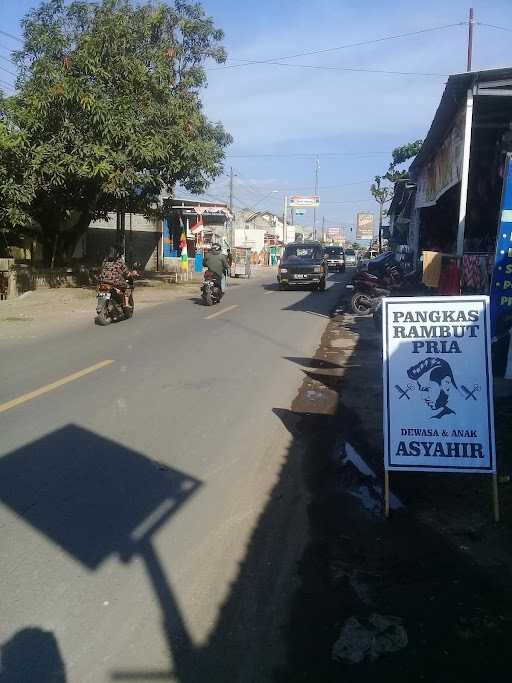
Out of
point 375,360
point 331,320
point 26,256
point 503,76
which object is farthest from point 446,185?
point 26,256

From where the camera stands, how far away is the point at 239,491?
491 centimetres

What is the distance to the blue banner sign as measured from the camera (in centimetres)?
759

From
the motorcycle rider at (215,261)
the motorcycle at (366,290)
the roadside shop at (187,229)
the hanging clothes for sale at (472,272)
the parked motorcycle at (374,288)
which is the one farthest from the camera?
the roadside shop at (187,229)

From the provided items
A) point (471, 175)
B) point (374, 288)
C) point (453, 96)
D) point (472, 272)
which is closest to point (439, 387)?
point (472, 272)

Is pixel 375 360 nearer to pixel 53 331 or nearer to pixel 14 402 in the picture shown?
pixel 14 402

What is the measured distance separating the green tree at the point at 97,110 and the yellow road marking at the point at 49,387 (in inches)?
365

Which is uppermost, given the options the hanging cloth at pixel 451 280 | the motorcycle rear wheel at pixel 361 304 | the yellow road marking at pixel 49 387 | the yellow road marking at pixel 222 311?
the hanging cloth at pixel 451 280

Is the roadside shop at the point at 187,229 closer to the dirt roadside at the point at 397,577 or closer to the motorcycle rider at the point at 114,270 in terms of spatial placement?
the motorcycle rider at the point at 114,270

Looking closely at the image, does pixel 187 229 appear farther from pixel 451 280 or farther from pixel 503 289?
pixel 503 289

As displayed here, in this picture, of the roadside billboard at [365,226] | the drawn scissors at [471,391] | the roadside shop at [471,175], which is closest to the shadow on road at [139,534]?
the drawn scissors at [471,391]

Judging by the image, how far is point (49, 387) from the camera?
320 inches

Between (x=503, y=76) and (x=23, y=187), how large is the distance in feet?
41.8

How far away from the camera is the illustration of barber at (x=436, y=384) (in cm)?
448

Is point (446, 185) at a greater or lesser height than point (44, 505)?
greater
